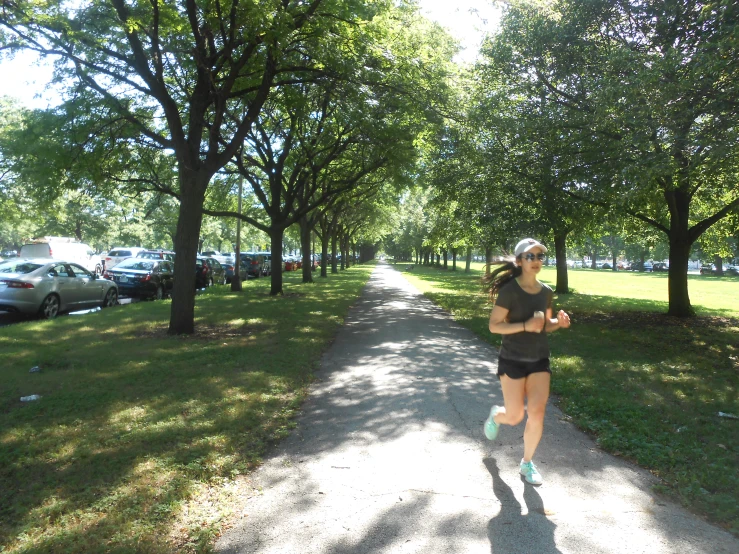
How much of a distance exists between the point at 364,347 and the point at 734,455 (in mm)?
6238

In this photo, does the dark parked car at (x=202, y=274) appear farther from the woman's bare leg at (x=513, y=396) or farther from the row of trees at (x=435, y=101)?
the woman's bare leg at (x=513, y=396)

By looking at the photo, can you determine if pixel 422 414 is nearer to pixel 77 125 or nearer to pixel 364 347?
pixel 364 347

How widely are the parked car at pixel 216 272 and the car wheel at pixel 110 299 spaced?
10.6 meters

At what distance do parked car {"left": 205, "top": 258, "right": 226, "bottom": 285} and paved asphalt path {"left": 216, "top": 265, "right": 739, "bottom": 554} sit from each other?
73.1ft

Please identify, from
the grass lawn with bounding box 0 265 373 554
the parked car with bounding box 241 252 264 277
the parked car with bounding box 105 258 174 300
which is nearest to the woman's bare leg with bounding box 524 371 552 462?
the grass lawn with bounding box 0 265 373 554

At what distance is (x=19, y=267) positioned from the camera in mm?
12820

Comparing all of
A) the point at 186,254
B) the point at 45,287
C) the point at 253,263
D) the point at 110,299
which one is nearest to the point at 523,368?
the point at 186,254

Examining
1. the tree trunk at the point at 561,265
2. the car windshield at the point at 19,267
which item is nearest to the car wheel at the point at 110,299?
the car windshield at the point at 19,267

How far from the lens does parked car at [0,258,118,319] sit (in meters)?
12.4

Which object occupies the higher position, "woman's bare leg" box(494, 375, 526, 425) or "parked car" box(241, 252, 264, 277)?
"parked car" box(241, 252, 264, 277)

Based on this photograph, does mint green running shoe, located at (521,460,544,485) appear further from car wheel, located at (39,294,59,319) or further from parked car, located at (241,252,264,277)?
parked car, located at (241,252,264,277)

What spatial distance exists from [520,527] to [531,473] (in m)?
0.75

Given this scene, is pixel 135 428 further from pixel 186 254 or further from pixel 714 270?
pixel 714 270

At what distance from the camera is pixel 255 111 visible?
35.9ft
